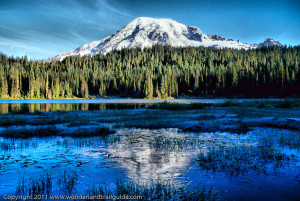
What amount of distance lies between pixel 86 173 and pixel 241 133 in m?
12.6

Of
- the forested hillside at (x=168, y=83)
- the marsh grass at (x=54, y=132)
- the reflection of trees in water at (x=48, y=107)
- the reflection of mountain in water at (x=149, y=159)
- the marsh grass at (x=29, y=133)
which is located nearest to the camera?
the reflection of mountain in water at (x=149, y=159)

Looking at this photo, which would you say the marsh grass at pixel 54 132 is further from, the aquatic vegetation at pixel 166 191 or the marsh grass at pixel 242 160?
the aquatic vegetation at pixel 166 191

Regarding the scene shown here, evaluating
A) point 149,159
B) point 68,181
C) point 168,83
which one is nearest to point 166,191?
point 68,181

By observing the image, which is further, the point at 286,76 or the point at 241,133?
the point at 286,76

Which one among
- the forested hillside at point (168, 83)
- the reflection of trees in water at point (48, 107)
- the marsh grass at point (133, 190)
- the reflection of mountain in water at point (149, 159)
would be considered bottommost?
the reflection of mountain in water at point (149, 159)

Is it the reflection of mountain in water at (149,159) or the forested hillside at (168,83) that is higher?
Answer: the forested hillside at (168,83)

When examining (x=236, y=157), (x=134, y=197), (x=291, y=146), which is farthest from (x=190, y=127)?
(x=134, y=197)

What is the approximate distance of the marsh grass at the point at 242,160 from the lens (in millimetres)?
8672

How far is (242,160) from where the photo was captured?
9586 mm

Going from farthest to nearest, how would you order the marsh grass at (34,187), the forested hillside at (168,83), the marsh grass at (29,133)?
the forested hillside at (168,83) → the marsh grass at (29,133) → the marsh grass at (34,187)

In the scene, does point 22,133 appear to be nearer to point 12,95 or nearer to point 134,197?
point 134,197

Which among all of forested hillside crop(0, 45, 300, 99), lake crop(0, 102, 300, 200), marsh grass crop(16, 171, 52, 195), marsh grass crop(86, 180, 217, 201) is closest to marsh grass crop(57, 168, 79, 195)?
lake crop(0, 102, 300, 200)

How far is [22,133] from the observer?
16594 millimetres

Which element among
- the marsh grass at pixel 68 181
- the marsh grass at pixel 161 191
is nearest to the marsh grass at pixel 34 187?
the marsh grass at pixel 68 181
